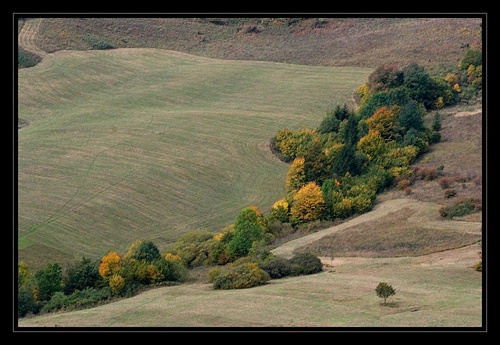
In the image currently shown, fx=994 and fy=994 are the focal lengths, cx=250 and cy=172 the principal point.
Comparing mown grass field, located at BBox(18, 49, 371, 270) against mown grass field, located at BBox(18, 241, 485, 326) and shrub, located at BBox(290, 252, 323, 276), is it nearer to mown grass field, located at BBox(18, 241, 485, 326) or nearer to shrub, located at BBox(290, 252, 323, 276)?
shrub, located at BBox(290, 252, 323, 276)

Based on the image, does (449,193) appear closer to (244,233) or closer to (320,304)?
(244,233)

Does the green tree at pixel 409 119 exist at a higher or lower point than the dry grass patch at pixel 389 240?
higher

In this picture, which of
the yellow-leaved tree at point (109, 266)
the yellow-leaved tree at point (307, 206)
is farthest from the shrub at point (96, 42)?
the yellow-leaved tree at point (109, 266)

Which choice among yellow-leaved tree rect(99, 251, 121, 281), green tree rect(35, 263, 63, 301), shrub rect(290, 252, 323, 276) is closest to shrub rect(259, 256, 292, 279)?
shrub rect(290, 252, 323, 276)

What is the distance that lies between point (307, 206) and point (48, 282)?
58.2ft

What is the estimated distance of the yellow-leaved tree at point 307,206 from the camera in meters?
56.7

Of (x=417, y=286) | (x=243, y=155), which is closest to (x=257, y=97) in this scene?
(x=243, y=155)

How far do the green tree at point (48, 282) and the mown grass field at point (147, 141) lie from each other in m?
3.97

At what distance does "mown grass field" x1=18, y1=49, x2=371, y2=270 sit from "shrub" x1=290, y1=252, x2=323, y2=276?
11295 millimetres

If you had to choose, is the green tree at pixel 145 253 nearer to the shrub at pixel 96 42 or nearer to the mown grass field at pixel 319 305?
the mown grass field at pixel 319 305

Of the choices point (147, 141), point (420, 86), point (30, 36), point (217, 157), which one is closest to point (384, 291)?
point (217, 157)

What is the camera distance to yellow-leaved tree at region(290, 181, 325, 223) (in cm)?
5669
